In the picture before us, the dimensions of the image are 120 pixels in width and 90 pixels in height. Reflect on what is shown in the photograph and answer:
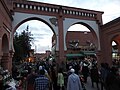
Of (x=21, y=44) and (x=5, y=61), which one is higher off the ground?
(x=21, y=44)

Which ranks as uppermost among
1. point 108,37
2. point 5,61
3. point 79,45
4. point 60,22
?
point 60,22

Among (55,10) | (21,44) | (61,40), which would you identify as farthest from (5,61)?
(21,44)

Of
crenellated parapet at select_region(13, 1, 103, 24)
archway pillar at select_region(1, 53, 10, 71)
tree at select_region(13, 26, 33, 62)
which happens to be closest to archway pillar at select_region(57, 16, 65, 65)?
crenellated parapet at select_region(13, 1, 103, 24)

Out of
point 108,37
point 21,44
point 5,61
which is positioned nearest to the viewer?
point 5,61

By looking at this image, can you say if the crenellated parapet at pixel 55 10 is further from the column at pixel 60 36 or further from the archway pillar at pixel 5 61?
the archway pillar at pixel 5 61

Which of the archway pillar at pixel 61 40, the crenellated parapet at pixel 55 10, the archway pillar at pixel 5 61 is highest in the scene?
the crenellated parapet at pixel 55 10

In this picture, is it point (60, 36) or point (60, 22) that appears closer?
point (60, 36)

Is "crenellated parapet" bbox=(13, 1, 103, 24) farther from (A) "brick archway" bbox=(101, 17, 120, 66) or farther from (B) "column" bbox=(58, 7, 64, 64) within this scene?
(A) "brick archway" bbox=(101, 17, 120, 66)

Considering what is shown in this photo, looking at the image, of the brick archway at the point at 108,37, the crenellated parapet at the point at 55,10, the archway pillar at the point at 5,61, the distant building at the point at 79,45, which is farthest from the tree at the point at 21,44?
the brick archway at the point at 108,37

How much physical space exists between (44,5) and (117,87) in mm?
14941

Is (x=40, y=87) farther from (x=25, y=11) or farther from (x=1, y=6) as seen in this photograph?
(x=25, y=11)

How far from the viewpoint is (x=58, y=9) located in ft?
67.1

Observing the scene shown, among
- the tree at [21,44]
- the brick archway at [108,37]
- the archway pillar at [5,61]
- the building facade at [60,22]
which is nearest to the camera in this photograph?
the archway pillar at [5,61]

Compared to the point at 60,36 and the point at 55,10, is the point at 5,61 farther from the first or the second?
the point at 55,10
